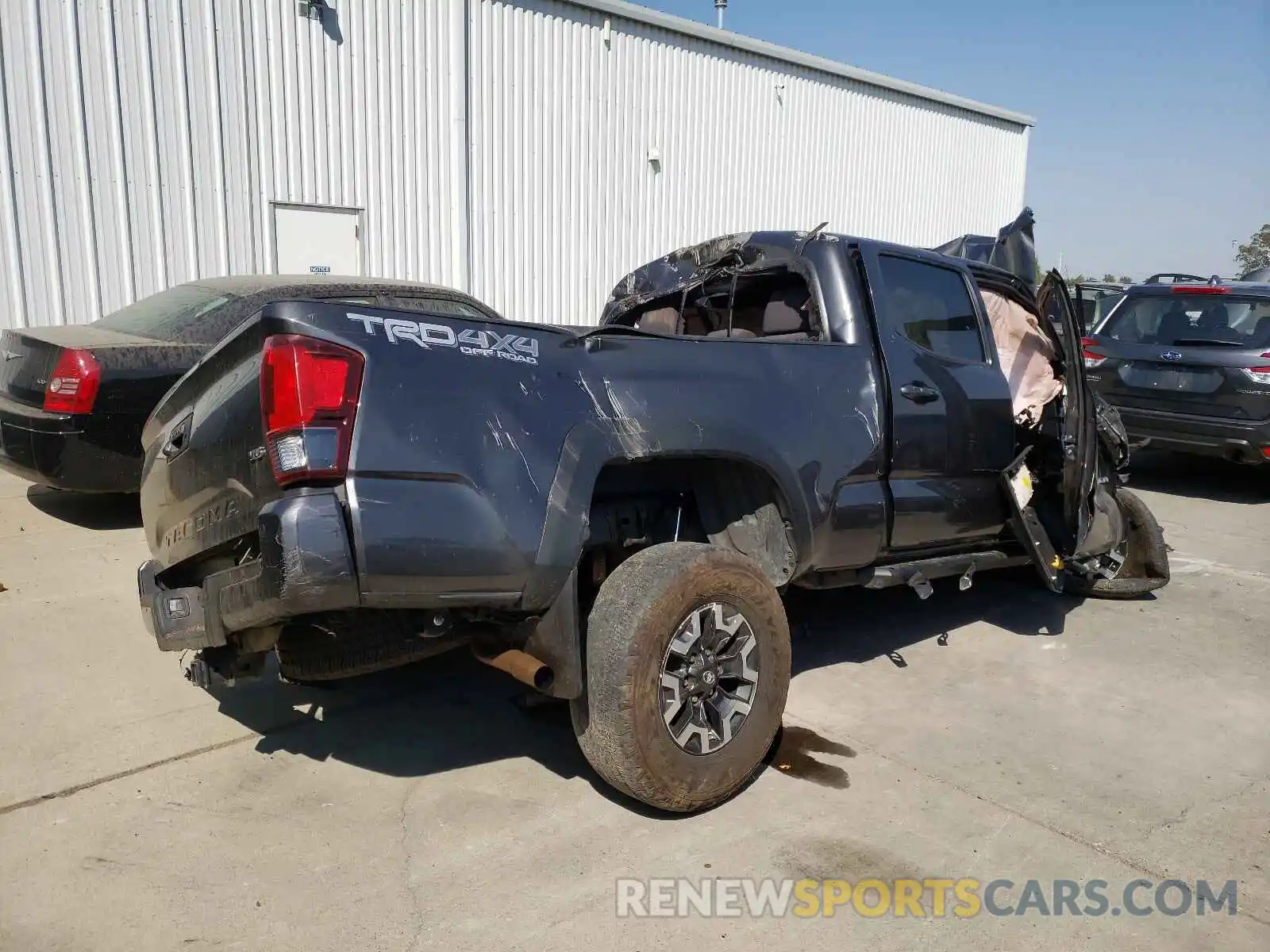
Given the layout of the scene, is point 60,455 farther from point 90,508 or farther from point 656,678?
point 656,678

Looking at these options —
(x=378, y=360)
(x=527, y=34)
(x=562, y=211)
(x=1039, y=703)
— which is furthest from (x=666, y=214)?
(x=378, y=360)

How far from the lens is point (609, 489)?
3.54 meters

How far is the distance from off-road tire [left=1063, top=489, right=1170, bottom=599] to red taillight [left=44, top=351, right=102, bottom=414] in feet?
19.9

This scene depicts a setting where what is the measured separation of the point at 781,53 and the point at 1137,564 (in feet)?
34.0

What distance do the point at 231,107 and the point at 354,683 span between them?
23.2 ft

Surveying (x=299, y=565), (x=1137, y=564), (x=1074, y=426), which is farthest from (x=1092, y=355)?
(x=299, y=565)

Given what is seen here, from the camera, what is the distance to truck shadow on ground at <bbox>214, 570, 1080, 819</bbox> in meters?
3.65

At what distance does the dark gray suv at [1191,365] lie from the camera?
8.28 metres

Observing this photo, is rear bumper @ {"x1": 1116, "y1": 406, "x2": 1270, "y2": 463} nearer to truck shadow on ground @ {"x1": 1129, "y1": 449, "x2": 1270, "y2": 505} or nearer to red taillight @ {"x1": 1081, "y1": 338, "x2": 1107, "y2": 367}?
red taillight @ {"x1": 1081, "y1": 338, "x2": 1107, "y2": 367}

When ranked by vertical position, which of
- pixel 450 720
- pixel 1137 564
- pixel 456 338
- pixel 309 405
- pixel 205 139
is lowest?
pixel 450 720

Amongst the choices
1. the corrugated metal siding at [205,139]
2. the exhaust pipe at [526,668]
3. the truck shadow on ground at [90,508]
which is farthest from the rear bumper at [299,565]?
the corrugated metal siding at [205,139]

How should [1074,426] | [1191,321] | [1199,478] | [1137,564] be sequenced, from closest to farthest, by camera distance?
[1074,426] → [1137,564] → [1191,321] → [1199,478]

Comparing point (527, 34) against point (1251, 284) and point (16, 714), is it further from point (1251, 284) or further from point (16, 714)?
point (16, 714)

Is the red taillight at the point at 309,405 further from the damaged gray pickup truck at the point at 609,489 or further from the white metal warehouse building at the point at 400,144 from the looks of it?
the white metal warehouse building at the point at 400,144
